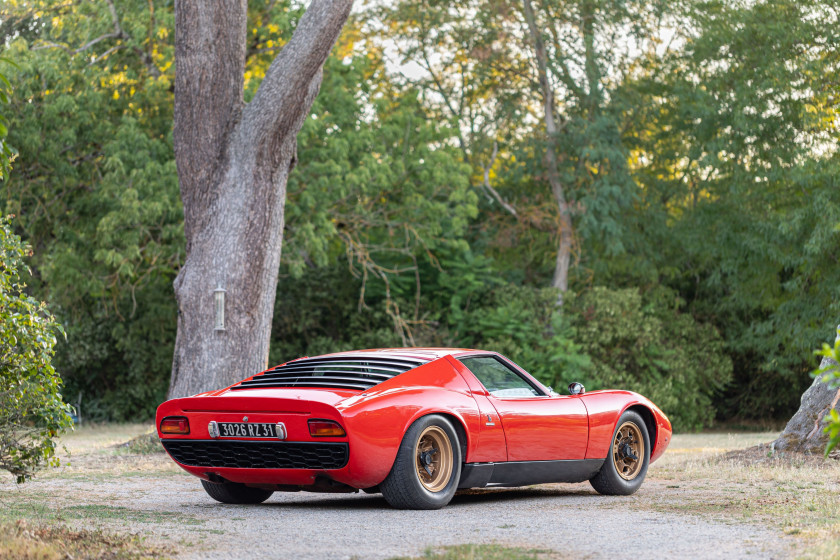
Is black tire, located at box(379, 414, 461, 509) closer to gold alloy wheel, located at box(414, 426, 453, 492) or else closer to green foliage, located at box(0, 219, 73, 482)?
gold alloy wheel, located at box(414, 426, 453, 492)

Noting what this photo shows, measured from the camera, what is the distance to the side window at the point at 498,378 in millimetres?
8320

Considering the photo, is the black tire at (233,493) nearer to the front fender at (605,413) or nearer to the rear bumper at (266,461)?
the rear bumper at (266,461)

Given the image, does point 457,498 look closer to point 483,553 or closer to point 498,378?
point 498,378

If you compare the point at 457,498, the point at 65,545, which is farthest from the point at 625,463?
the point at 65,545

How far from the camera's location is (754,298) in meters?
24.7

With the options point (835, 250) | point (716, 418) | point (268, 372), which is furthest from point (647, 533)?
point (716, 418)

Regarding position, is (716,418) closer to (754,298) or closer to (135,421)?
(754,298)

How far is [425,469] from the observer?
764 cm

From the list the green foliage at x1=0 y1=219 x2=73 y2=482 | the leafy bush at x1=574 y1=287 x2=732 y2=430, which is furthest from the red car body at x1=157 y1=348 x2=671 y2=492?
the leafy bush at x1=574 y1=287 x2=732 y2=430

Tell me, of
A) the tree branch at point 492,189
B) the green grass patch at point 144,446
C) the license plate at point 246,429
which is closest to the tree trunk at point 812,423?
the license plate at point 246,429

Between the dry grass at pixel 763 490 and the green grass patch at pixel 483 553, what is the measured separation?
1.36m

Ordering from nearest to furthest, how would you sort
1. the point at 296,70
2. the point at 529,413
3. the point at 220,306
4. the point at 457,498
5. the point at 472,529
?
1. the point at 472,529
2. the point at 529,413
3. the point at 457,498
4. the point at 296,70
5. the point at 220,306

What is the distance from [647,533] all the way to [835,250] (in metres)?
18.3

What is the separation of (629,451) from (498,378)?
4.99 feet
